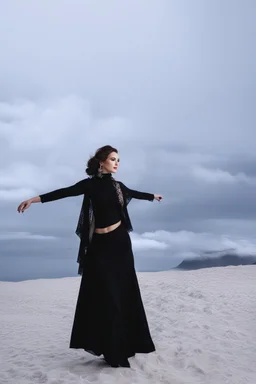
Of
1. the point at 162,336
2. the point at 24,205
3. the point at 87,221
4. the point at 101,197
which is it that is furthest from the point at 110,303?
the point at 162,336

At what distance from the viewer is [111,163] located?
6.83 m

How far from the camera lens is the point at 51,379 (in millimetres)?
6461

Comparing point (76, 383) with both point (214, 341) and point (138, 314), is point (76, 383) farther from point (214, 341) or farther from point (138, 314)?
point (214, 341)

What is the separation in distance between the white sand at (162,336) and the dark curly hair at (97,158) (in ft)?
8.18

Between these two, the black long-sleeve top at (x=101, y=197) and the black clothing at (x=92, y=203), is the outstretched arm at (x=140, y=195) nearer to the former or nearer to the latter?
the black clothing at (x=92, y=203)

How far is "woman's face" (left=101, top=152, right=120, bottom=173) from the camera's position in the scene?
6816 millimetres

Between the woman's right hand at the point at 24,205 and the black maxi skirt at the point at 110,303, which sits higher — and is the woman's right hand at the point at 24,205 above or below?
above

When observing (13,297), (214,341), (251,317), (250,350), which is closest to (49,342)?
(214,341)

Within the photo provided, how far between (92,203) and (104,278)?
958 mm

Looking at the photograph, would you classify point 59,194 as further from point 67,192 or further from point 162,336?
point 162,336

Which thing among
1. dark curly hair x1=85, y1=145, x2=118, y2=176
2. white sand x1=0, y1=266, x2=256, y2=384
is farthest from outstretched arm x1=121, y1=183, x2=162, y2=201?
white sand x1=0, y1=266, x2=256, y2=384

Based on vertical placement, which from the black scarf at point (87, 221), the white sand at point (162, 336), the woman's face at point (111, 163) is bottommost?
the white sand at point (162, 336)

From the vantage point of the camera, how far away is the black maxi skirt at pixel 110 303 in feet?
21.7

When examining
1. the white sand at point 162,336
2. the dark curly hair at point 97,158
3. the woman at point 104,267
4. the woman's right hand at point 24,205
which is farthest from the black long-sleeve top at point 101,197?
the white sand at point 162,336
